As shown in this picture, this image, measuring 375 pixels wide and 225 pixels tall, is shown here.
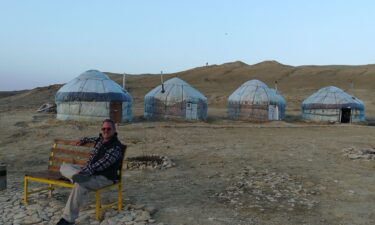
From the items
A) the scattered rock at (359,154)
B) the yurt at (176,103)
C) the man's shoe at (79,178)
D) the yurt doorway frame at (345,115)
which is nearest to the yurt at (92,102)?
the yurt at (176,103)

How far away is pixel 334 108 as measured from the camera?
29.8 meters

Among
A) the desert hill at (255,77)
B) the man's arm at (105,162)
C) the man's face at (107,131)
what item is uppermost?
the desert hill at (255,77)

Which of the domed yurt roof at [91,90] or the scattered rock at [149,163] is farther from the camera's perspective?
the domed yurt roof at [91,90]

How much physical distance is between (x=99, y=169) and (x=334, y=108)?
2607 centimetres

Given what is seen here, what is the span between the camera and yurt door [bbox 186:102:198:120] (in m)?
28.0

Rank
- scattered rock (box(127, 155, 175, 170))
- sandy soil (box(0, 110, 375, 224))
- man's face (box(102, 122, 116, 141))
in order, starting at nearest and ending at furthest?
man's face (box(102, 122, 116, 141)) → sandy soil (box(0, 110, 375, 224)) → scattered rock (box(127, 155, 175, 170))

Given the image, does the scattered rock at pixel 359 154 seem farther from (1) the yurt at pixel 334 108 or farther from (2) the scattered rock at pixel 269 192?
(1) the yurt at pixel 334 108

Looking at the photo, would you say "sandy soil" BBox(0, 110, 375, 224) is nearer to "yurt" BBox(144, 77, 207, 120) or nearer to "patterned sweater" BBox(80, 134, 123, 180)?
"patterned sweater" BBox(80, 134, 123, 180)

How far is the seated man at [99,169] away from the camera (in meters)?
5.88

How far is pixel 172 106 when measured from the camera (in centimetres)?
2789

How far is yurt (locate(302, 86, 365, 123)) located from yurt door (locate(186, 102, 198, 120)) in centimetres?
822

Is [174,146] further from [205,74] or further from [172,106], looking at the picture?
[205,74]

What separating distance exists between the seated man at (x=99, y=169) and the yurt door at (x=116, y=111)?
721 inches

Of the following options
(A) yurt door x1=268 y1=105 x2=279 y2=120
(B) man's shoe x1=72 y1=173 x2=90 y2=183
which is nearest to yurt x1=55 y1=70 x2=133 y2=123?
(A) yurt door x1=268 y1=105 x2=279 y2=120
